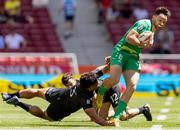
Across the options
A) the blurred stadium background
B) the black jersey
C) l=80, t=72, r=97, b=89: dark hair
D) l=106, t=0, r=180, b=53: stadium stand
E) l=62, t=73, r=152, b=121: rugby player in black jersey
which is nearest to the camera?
l=80, t=72, r=97, b=89: dark hair

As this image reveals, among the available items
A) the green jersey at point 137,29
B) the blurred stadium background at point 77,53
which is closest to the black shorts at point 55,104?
the blurred stadium background at point 77,53

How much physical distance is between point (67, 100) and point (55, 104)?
0.32 metres

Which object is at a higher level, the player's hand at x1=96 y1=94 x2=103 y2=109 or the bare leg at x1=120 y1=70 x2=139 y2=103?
the bare leg at x1=120 y1=70 x2=139 y2=103

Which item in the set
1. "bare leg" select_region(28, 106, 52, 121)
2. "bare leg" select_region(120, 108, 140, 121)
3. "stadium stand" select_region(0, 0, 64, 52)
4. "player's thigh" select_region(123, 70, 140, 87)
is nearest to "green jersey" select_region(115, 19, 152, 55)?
"player's thigh" select_region(123, 70, 140, 87)

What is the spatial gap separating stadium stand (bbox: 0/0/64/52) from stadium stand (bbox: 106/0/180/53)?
2189 mm

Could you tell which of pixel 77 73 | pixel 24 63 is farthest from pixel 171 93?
pixel 24 63

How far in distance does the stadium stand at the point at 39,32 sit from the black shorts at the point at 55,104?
13822mm

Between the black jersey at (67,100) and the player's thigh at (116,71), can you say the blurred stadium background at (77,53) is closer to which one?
the black jersey at (67,100)

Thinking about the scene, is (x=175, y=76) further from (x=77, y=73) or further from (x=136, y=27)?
(x=136, y=27)

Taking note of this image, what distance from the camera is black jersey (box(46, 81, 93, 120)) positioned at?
15.2 meters

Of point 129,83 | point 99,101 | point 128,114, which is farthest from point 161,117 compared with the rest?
point 129,83

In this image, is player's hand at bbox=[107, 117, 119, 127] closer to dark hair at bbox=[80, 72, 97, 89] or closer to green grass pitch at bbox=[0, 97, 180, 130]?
green grass pitch at bbox=[0, 97, 180, 130]

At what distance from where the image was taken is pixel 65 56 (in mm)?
28500

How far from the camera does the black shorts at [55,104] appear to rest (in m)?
15.8
